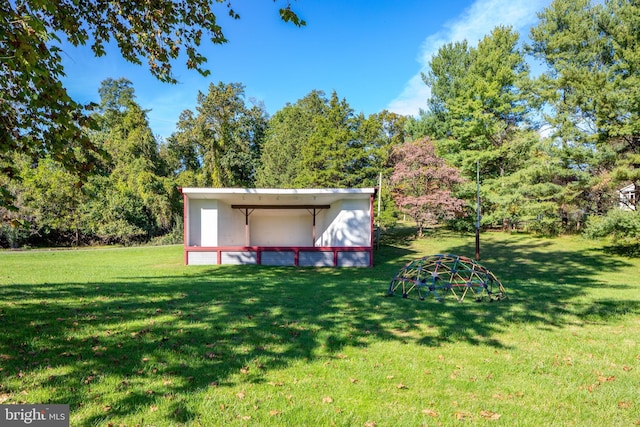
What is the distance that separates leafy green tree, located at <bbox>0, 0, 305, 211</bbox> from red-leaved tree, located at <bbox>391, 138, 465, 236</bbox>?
19.3 m

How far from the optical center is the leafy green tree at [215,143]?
111ft

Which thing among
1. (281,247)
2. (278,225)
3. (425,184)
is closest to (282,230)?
(278,225)

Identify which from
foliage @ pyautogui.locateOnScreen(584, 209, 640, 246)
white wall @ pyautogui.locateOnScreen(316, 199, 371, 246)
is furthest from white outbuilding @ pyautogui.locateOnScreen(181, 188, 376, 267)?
foliage @ pyautogui.locateOnScreen(584, 209, 640, 246)

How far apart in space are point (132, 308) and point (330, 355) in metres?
3.77

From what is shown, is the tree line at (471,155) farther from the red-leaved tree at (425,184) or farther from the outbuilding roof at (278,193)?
the outbuilding roof at (278,193)

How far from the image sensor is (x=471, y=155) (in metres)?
25.4

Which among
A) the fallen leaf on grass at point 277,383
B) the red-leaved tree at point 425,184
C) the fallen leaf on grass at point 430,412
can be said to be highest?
the red-leaved tree at point 425,184

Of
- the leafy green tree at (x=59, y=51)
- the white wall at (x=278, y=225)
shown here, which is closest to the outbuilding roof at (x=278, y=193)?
the white wall at (x=278, y=225)

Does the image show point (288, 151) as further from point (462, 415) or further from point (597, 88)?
point (462, 415)

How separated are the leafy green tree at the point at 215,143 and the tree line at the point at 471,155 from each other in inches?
16.4

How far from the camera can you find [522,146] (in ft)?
80.4

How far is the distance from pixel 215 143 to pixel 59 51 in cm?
3171

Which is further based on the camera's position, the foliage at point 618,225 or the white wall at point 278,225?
the foliage at point 618,225

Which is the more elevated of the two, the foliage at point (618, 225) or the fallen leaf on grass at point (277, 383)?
the foliage at point (618, 225)
